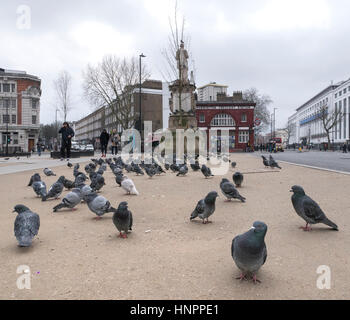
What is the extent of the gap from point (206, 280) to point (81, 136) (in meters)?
146

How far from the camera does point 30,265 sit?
9.82 feet

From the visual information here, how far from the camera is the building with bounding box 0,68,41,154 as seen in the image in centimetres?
5672

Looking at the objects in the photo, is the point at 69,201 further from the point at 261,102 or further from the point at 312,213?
the point at 261,102

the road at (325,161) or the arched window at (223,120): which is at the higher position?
the arched window at (223,120)

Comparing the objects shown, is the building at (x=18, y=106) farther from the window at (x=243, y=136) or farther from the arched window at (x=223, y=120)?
the window at (x=243, y=136)

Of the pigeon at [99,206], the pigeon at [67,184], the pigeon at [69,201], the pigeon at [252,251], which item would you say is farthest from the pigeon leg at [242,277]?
the pigeon at [67,184]

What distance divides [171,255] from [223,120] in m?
51.7

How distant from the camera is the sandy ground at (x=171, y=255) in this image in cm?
247

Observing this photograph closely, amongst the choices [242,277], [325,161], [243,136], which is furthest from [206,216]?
[243,136]

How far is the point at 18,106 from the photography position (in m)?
57.7

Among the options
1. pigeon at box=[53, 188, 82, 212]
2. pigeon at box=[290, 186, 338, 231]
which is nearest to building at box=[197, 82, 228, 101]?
pigeon at box=[53, 188, 82, 212]

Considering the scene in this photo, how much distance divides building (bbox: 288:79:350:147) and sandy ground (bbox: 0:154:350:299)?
175 ft

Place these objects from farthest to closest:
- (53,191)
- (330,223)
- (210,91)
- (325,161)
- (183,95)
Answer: (210,91) < (183,95) < (325,161) < (53,191) < (330,223)
